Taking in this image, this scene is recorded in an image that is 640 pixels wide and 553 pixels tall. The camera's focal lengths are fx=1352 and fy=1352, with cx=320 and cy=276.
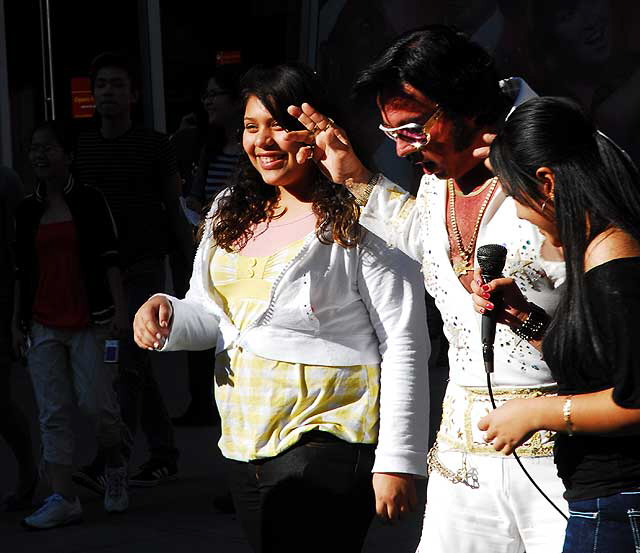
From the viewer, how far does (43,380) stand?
639cm

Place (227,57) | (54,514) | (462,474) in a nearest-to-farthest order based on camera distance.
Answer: (462,474)
(54,514)
(227,57)

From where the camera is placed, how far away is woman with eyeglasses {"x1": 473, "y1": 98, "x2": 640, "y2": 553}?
2.66 meters

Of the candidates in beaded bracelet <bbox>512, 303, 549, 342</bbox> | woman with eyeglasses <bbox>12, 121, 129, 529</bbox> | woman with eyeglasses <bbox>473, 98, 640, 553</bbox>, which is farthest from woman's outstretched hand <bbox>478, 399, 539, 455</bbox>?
woman with eyeglasses <bbox>12, 121, 129, 529</bbox>

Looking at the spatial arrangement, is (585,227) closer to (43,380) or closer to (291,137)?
(291,137)

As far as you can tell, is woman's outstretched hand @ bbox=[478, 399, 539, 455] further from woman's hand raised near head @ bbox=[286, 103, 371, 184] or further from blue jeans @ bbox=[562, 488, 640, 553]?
woman's hand raised near head @ bbox=[286, 103, 371, 184]

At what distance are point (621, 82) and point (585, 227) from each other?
34.6 ft

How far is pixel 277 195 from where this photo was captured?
3.92 meters

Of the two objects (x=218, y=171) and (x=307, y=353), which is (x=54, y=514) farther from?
(x=307, y=353)

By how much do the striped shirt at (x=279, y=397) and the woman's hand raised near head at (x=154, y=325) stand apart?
0.19m

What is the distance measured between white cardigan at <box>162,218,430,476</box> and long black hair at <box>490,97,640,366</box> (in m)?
0.84

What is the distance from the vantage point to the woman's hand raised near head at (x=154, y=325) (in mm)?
3709

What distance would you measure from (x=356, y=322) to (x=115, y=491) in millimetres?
3252

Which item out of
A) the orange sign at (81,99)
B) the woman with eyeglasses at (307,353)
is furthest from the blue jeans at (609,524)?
the orange sign at (81,99)

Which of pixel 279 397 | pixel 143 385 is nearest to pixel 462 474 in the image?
pixel 279 397
